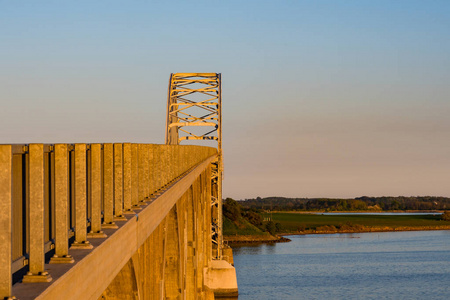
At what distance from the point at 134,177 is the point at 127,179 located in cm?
108

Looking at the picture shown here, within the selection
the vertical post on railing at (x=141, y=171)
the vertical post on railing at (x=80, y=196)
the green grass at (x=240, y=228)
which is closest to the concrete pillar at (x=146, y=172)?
the vertical post on railing at (x=141, y=171)

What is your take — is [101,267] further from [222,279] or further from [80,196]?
[222,279]

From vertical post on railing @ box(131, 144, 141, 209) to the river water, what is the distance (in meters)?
56.8

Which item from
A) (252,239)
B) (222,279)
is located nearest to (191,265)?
(222,279)

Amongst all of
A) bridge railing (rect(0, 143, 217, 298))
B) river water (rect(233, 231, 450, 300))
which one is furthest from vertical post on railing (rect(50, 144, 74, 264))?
river water (rect(233, 231, 450, 300))

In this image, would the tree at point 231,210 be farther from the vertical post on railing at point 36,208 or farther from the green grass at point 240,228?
the vertical post on railing at point 36,208

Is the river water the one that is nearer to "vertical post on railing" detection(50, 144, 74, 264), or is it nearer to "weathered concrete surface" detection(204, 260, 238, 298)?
"weathered concrete surface" detection(204, 260, 238, 298)

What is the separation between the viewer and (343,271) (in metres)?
97.7

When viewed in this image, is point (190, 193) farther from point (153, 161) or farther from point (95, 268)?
point (95, 268)

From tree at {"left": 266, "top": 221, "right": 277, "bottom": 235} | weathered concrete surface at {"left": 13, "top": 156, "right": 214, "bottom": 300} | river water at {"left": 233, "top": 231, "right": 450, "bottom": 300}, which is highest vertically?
weathered concrete surface at {"left": 13, "top": 156, "right": 214, "bottom": 300}

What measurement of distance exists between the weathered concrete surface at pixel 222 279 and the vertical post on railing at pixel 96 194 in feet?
162

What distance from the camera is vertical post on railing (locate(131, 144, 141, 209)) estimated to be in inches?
459

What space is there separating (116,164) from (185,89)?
61529 mm

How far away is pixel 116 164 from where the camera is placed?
34.3 ft
